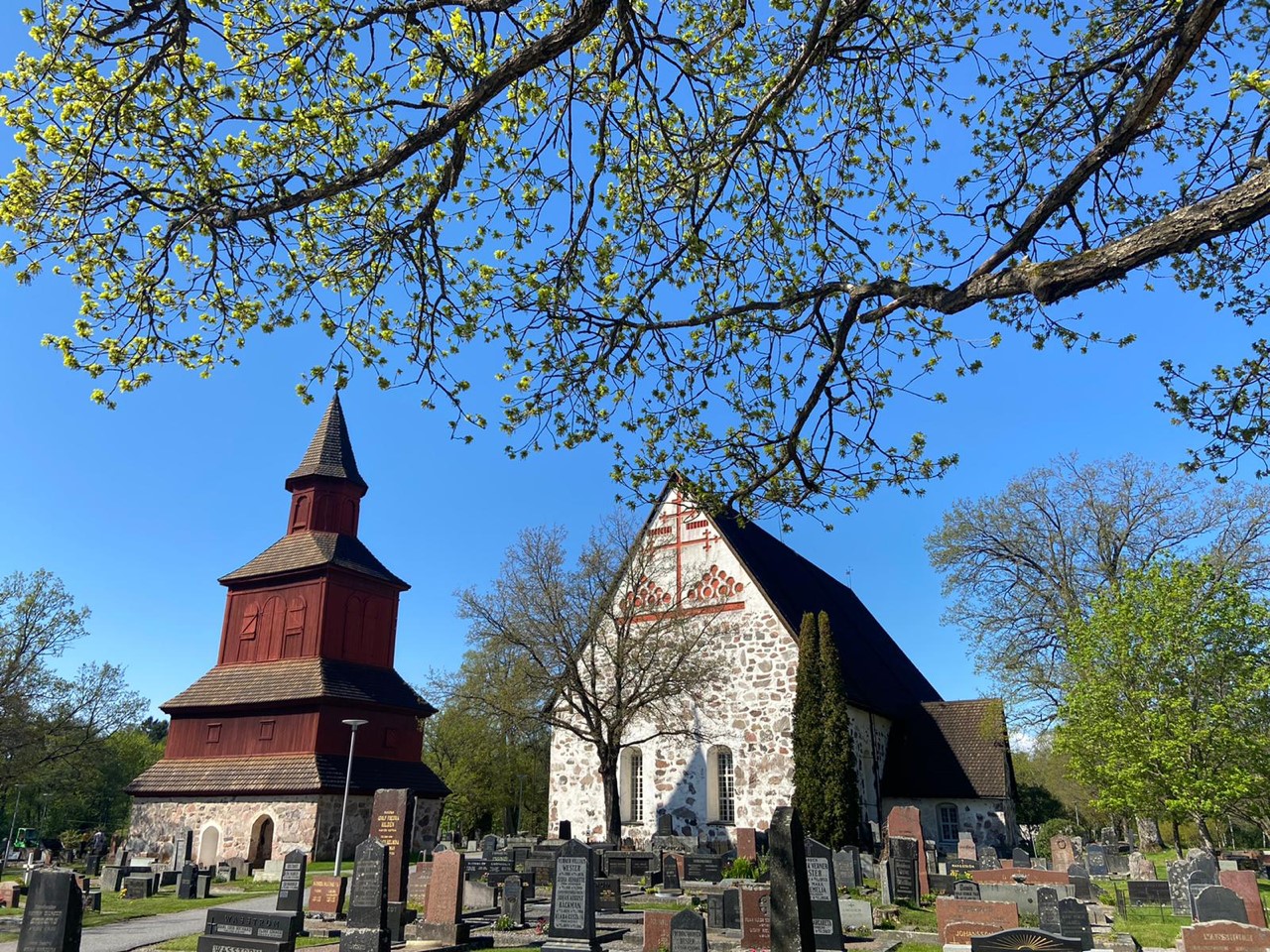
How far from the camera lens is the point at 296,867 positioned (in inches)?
572

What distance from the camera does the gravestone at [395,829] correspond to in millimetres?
13812

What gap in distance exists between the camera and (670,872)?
1817 centimetres

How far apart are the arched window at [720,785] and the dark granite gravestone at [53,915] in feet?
58.5

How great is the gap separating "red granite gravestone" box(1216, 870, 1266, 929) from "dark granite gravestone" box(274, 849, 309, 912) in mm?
13527

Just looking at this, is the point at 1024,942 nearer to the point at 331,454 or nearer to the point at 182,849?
the point at 182,849

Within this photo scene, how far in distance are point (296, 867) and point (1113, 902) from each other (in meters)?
15.1

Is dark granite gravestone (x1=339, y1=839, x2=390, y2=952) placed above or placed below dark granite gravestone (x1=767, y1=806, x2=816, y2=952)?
below

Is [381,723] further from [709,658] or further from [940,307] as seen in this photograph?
[940,307]

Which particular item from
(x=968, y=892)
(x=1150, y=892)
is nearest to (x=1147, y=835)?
(x=1150, y=892)

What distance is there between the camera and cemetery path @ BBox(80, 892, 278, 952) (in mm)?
11977

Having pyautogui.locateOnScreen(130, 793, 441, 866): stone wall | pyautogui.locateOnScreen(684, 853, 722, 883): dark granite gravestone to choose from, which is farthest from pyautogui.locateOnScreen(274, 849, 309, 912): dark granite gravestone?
pyautogui.locateOnScreen(130, 793, 441, 866): stone wall

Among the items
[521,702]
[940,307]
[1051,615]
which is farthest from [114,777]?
[940,307]

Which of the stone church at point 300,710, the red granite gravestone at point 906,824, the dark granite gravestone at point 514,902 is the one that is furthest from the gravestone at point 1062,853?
the stone church at point 300,710

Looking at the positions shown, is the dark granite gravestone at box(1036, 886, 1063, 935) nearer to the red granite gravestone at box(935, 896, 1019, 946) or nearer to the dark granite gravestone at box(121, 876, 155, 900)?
the red granite gravestone at box(935, 896, 1019, 946)
